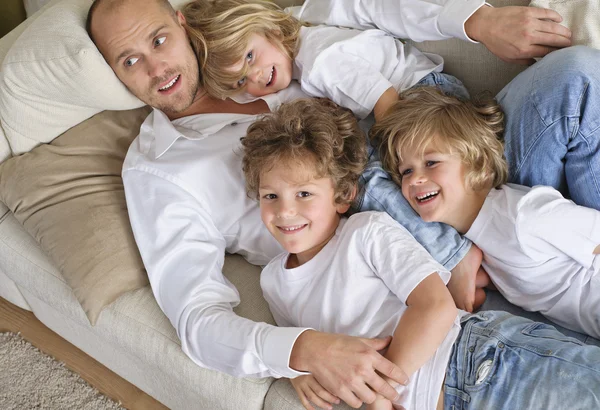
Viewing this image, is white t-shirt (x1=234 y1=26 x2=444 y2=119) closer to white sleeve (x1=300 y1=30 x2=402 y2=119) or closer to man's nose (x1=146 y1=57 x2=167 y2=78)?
white sleeve (x1=300 y1=30 x2=402 y2=119)

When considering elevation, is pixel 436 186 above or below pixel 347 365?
above

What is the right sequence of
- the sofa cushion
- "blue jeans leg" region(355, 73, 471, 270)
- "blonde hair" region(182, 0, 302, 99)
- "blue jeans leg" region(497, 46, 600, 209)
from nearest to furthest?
1. "blue jeans leg" region(497, 46, 600, 209)
2. "blue jeans leg" region(355, 73, 471, 270)
3. the sofa cushion
4. "blonde hair" region(182, 0, 302, 99)

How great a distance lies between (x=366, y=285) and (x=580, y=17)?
874 mm

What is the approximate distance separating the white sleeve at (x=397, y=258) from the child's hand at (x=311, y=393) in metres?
0.25

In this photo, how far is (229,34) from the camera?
5.41 ft

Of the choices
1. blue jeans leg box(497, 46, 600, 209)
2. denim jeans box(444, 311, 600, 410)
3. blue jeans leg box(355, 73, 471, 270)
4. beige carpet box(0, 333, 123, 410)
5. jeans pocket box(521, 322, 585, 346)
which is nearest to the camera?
denim jeans box(444, 311, 600, 410)

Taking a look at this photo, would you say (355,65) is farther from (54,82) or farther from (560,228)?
(54,82)

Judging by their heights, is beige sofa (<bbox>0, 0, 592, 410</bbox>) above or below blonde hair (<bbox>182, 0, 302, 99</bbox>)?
below

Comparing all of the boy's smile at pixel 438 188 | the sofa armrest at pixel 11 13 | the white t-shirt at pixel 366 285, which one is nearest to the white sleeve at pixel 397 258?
the white t-shirt at pixel 366 285

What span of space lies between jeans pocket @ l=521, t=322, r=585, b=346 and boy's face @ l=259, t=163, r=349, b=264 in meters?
0.49

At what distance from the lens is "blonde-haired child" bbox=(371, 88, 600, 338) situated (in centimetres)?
128

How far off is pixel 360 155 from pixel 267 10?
0.55 metres

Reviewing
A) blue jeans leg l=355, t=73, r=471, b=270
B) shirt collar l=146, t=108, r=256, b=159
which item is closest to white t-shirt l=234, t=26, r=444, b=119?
shirt collar l=146, t=108, r=256, b=159

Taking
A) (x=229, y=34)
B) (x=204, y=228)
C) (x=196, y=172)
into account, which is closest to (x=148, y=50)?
(x=229, y=34)
